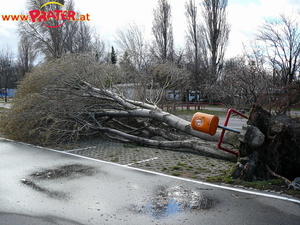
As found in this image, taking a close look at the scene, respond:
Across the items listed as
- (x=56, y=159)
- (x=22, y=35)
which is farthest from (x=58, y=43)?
(x=56, y=159)

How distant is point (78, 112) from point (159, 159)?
3.69m

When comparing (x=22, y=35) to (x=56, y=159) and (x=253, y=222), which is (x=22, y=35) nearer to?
(x=56, y=159)

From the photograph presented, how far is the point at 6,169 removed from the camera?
21.5 ft

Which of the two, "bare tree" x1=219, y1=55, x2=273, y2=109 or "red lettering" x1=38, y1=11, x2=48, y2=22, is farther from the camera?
"red lettering" x1=38, y1=11, x2=48, y2=22

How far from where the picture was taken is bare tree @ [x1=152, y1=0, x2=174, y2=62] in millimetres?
30266

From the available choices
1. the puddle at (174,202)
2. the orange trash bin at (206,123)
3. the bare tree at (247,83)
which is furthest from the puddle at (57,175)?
the bare tree at (247,83)

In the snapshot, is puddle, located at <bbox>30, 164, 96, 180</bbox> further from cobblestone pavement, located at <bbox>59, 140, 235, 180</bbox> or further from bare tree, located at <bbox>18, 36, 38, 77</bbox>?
bare tree, located at <bbox>18, 36, 38, 77</bbox>

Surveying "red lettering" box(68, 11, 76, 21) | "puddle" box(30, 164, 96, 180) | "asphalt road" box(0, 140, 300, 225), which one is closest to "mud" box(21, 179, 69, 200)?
"asphalt road" box(0, 140, 300, 225)

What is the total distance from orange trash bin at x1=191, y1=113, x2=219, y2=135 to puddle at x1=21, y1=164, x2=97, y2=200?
8.26ft

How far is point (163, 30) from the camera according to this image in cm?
3073

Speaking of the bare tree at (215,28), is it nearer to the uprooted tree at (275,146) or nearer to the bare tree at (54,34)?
the bare tree at (54,34)

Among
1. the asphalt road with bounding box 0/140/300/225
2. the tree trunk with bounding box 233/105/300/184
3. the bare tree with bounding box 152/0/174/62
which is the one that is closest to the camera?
the asphalt road with bounding box 0/140/300/225

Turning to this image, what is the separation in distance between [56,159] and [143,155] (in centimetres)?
236

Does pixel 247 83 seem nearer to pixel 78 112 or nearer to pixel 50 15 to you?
pixel 78 112
